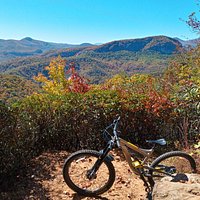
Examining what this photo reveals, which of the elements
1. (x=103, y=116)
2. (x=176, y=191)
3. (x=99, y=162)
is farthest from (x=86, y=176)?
(x=103, y=116)

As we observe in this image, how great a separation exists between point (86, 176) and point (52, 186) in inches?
24.2

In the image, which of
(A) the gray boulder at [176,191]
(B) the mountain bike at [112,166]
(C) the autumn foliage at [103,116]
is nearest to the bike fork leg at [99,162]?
(B) the mountain bike at [112,166]

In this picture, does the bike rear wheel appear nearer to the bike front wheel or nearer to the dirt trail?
the dirt trail

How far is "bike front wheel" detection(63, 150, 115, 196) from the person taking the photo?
3.77m

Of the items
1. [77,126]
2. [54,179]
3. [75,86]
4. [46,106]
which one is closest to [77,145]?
[77,126]

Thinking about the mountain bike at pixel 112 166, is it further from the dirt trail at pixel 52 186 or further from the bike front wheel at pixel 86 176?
the dirt trail at pixel 52 186

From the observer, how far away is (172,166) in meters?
3.70

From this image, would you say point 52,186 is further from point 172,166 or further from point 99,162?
point 172,166

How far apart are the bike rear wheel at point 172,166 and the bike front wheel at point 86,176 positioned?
0.57 meters

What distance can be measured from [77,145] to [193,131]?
2.45 meters

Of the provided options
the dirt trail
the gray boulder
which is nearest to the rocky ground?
the dirt trail

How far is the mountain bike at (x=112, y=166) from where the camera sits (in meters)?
3.69

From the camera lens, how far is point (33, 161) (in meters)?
4.83

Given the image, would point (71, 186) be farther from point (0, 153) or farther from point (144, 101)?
point (144, 101)
